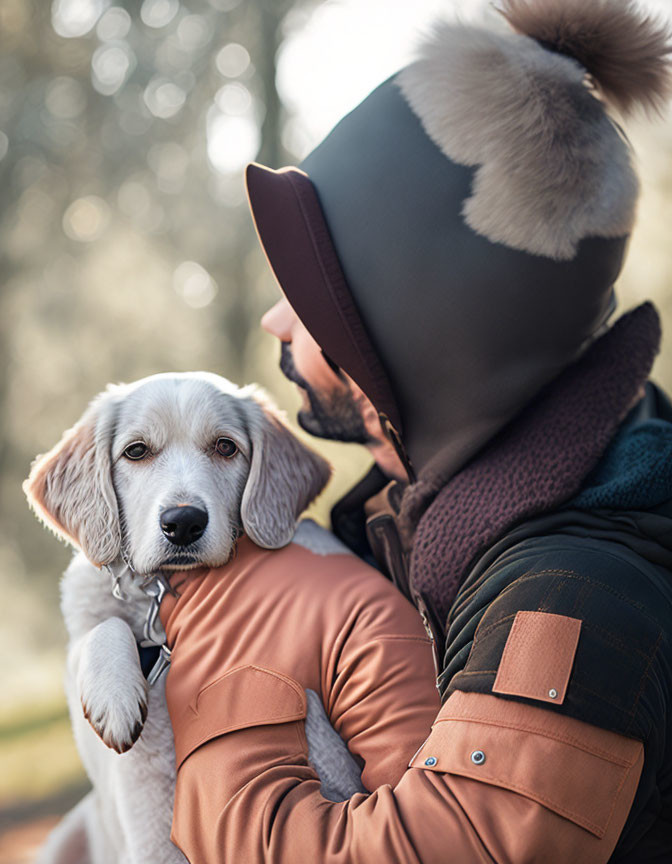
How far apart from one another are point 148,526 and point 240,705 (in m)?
0.51

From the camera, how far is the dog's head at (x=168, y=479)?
1930 millimetres

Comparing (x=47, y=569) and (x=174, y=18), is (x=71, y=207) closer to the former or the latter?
(x=174, y=18)

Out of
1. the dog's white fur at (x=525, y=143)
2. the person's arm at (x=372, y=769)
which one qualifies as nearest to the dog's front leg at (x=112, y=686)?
the person's arm at (x=372, y=769)

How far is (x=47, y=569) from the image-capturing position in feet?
31.8

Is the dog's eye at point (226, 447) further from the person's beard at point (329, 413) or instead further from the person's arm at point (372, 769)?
the person's arm at point (372, 769)

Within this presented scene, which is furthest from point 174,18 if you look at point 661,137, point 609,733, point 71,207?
point 609,733

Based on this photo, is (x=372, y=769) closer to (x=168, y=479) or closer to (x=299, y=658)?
(x=299, y=658)

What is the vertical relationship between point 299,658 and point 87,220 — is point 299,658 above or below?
below

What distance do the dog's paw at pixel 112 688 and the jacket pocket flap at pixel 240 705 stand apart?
12cm

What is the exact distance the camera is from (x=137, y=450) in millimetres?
2035

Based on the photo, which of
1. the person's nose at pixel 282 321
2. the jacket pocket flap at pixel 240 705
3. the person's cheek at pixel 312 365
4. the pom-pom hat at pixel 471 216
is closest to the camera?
the jacket pocket flap at pixel 240 705

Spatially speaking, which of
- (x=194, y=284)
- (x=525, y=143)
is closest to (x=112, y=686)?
(x=525, y=143)

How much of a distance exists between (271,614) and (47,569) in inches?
342

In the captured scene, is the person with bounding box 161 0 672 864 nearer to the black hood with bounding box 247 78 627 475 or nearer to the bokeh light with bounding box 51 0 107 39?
the black hood with bounding box 247 78 627 475
